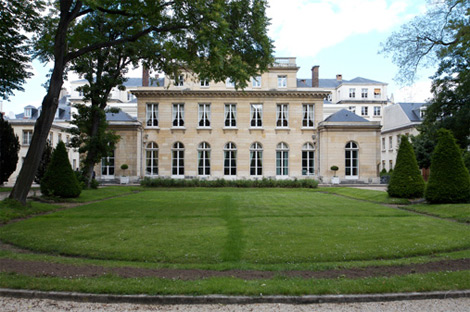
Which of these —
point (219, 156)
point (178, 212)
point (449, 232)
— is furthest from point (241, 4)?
point (219, 156)

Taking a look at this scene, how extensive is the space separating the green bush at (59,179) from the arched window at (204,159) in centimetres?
2053

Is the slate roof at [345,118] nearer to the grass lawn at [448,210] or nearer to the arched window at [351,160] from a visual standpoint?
the arched window at [351,160]

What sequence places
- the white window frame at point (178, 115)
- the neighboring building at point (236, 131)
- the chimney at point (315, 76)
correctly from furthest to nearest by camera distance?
1. the chimney at point (315, 76)
2. the white window frame at point (178, 115)
3. the neighboring building at point (236, 131)

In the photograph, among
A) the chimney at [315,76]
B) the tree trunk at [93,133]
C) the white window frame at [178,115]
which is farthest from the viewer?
the chimney at [315,76]

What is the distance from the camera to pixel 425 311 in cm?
511

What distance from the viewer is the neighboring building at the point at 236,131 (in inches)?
1563

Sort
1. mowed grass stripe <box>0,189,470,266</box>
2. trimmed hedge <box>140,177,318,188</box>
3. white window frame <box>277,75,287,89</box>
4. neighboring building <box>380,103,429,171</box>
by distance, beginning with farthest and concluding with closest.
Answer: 1. neighboring building <box>380,103,429,171</box>
2. white window frame <box>277,75,287,89</box>
3. trimmed hedge <box>140,177,318,188</box>
4. mowed grass stripe <box>0,189,470,266</box>

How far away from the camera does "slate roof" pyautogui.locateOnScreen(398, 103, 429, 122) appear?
50406mm

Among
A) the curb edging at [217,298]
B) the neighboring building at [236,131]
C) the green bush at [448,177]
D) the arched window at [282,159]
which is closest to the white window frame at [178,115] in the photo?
the neighboring building at [236,131]

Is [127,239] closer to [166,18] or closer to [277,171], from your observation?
[166,18]

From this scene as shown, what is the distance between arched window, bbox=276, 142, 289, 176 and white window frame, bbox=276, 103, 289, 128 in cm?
224

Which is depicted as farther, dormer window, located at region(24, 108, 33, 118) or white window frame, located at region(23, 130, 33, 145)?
dormer window, located at region(24, 108, 33, 118)

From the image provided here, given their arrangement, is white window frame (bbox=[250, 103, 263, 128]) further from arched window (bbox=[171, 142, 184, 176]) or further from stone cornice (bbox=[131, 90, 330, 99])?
arched window (bbox=[171, 142, 184, 176])

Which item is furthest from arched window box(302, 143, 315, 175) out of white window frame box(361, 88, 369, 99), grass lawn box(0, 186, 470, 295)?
white window frame box(361, 88, 369, 99)
